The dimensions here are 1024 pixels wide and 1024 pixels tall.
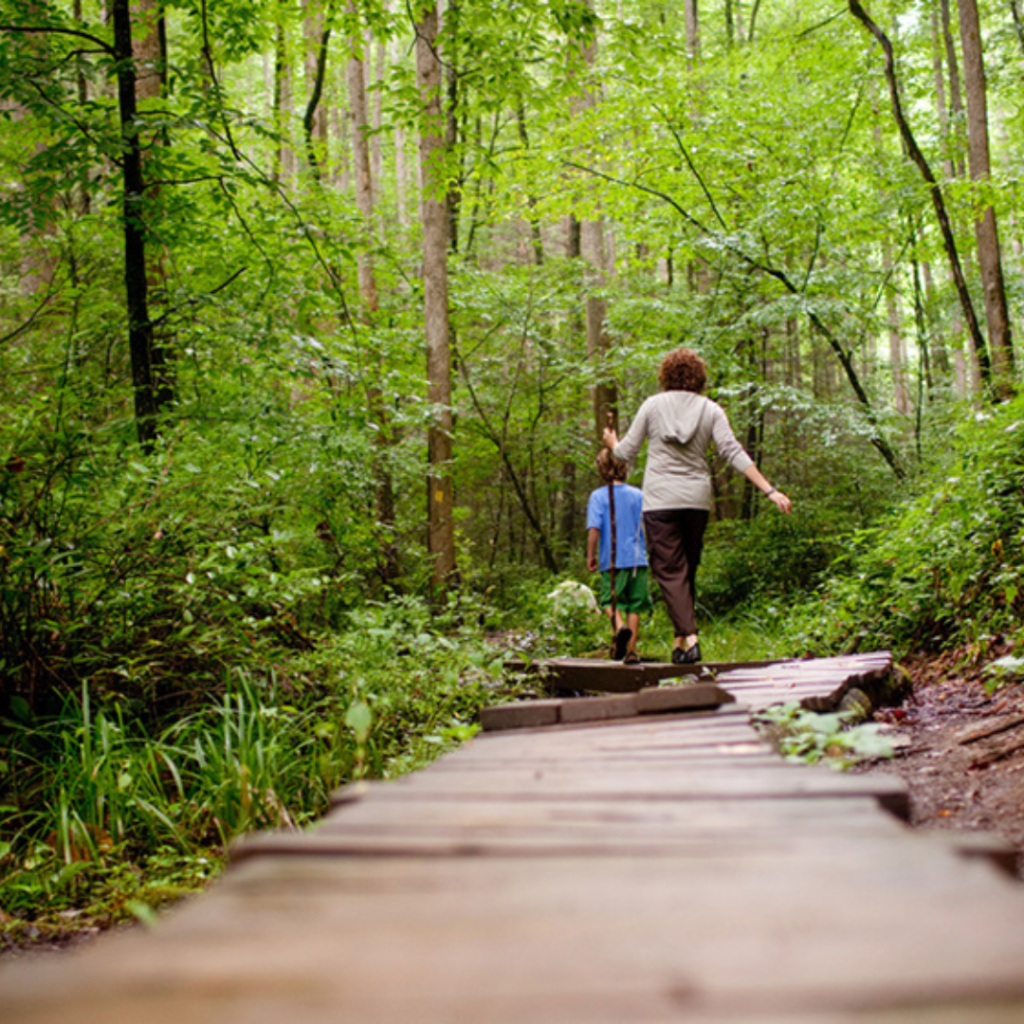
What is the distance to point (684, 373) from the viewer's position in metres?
6.73

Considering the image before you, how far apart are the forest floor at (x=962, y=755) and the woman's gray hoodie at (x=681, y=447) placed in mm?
2086

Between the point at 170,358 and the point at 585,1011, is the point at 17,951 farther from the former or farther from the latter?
the point at 170,358

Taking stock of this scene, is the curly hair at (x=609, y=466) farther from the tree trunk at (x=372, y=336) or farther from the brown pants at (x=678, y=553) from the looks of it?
the tree trunk at (x=372, y=336)

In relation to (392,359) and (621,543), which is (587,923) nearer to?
(621,543)

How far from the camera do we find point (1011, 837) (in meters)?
3.13

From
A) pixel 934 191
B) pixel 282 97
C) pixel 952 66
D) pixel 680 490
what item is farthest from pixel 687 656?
pixel 282 97

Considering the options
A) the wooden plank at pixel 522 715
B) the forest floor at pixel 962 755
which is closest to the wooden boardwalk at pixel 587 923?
the wooden plank at pixel 522 715

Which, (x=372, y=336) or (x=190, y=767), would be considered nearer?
(x=190, y=767)

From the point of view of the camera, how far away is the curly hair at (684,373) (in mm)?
6734

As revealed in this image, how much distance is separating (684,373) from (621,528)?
2.14 m

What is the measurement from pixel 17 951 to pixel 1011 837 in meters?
4.01

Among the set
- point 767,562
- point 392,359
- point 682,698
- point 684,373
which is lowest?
point 767,562

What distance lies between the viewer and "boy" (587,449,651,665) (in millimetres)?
8219

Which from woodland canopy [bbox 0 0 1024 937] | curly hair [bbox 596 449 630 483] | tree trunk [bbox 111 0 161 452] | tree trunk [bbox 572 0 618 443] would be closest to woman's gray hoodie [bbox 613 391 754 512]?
curly hair [bbox 596 449 630 483]
